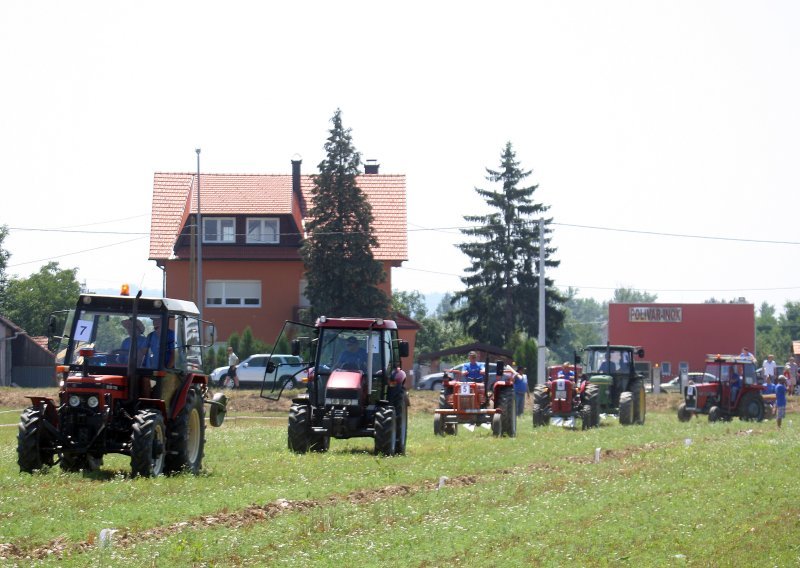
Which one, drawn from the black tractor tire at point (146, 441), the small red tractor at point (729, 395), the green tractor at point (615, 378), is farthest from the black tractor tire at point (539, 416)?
the black tractor tire at point (146, 441)

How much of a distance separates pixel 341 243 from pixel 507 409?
26451 mm

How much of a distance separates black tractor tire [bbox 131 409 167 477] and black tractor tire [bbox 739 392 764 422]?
75.8 ft

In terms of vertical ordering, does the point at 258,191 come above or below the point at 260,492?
above

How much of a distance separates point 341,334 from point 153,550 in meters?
10.6

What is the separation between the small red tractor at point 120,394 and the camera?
16.0m

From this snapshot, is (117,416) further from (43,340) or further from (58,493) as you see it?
(43,340)

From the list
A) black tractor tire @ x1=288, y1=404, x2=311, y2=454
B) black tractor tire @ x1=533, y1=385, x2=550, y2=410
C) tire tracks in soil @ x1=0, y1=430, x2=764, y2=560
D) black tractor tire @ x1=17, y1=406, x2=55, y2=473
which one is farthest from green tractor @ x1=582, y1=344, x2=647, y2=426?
black tractor tire @ x1=17, y1=406, x2=55, y2=473

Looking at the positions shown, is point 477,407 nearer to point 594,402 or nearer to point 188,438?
point 594,402

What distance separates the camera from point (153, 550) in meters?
11.3

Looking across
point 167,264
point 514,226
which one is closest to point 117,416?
point 167,264

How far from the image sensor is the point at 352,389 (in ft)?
68.5

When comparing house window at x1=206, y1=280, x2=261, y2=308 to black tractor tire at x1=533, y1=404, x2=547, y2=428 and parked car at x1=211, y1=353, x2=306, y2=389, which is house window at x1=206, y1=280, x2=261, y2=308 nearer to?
parked car at x1=211, y1=353, x2=306, y2=389

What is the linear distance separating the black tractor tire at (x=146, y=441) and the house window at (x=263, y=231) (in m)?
41.2

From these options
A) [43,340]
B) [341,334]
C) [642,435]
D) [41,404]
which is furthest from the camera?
[43,340]
